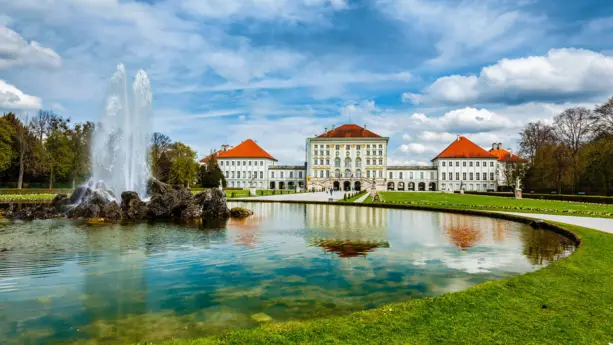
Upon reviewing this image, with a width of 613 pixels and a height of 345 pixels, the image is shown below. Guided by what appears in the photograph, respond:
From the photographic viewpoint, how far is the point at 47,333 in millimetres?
4477

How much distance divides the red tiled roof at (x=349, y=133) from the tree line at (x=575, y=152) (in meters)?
34.3

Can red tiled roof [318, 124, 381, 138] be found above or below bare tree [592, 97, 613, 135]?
above

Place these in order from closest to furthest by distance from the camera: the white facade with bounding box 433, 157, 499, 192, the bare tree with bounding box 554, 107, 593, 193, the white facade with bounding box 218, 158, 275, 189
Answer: the bare tree with bounding box 554, 107, 593, 193, the white facade with bounding box 433, 157, 499, 192, the white facade with bounding box 218, 158, 275, 189

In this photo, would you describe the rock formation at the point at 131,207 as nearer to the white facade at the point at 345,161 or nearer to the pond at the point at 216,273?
the pond at the point at 216,273

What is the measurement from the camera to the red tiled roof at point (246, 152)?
287ft

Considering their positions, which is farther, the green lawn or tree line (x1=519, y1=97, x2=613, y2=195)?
tree line (x1=519, y1=97, x2=613, y2=195)

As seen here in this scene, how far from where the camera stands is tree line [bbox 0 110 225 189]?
44.2 metres

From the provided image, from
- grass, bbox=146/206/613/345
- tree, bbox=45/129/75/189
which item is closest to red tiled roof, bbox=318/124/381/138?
tree, bbox=45/129/75/189

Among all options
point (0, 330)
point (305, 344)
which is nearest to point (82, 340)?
point (0, 330)

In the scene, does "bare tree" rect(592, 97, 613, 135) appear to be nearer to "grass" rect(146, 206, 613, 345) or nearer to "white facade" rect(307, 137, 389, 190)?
"grass" rect(146, 206, 613, 345)

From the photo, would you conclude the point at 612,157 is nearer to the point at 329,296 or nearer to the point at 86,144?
the point at 329,296

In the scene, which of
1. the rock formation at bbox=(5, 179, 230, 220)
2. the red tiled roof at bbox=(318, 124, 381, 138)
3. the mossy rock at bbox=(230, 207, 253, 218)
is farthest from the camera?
the red tiled roof at bbox=(318, 124, 381, 138)

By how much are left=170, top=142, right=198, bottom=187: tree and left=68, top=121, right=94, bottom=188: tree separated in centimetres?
Result: 1038

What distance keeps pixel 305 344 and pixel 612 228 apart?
13911 millimetres
